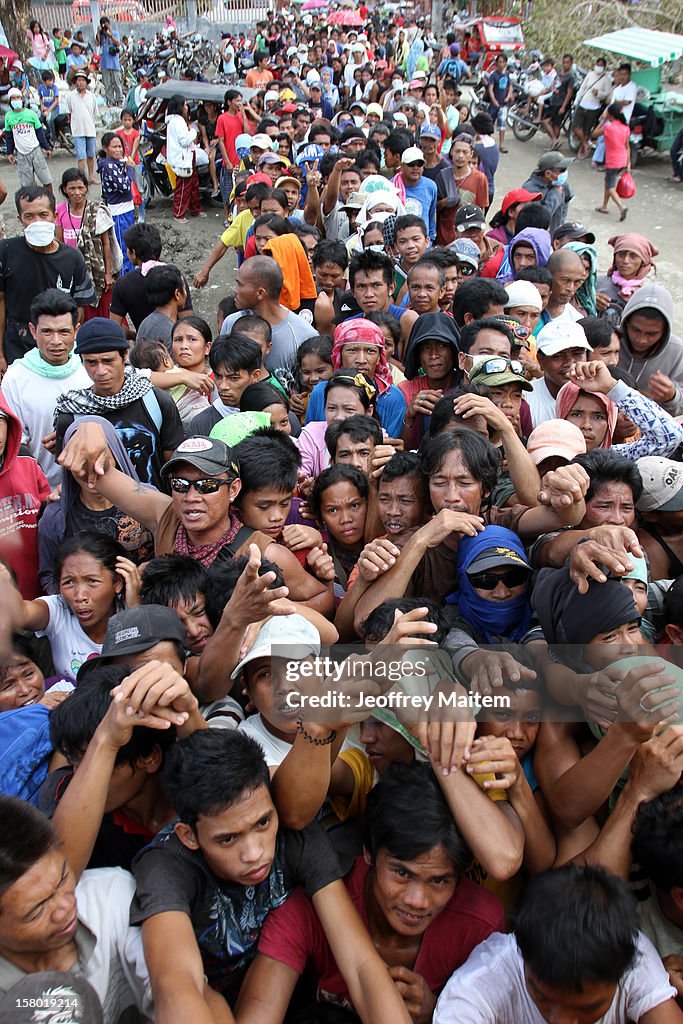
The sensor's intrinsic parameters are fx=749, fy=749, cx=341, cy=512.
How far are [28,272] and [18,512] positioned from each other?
2653 mm

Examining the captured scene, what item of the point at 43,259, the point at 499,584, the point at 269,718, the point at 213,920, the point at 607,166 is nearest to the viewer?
the point at 213,920

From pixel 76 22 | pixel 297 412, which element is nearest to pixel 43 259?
pixel 297 412

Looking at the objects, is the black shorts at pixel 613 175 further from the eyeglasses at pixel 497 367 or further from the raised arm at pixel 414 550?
the raised arm at pixel 414 550

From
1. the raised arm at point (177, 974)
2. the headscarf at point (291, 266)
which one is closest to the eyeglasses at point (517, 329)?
the headscarf at point (291, 266)

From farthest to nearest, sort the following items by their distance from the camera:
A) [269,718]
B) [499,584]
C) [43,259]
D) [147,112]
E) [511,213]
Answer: [147,112] → [511,213] → [43,259] → [499,584] → [269,718]

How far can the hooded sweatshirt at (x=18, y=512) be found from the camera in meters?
3.17

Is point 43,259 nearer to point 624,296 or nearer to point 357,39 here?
point 624,296

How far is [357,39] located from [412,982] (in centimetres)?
2444

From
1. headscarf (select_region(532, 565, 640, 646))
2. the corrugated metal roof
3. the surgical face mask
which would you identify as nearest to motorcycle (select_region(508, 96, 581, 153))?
the corrugated metal roof

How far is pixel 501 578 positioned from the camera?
2.43 meters

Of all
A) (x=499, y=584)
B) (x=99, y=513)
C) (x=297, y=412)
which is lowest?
(x=297, y=412)

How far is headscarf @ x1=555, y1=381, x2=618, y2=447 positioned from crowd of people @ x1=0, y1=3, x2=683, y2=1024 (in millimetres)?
A: 21

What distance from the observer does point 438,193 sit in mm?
7949

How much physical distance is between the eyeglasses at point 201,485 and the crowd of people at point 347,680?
0.01m
